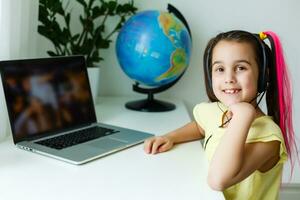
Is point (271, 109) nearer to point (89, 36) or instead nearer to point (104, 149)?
point (104, 149)

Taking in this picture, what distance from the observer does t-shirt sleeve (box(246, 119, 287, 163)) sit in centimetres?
75

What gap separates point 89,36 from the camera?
1408 mm

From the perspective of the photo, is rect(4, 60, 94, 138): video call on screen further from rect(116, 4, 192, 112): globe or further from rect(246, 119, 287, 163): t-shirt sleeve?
rect(246, 119, 287, 163): t-shirt sleeve

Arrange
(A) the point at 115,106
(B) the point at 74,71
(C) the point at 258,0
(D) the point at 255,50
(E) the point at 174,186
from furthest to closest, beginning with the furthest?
1. (C) the point at 258,0
2. (A) the point at 115,106
3. (B) the point at 74,71
4. (D) the point at 255,50
5. (E) the point at 174,186

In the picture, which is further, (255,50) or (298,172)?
(298,172)

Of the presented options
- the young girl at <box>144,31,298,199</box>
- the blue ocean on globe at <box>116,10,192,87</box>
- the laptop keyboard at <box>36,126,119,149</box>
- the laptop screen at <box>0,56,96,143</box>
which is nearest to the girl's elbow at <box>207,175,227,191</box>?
the young girl at <box>144,31,298,199</box>

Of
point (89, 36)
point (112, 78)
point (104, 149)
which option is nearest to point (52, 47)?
point (89, 36)

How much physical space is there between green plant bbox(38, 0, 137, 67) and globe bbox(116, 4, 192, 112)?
12 cm

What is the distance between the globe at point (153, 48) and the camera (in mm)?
1193

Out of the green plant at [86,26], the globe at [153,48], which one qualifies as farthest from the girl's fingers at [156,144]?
the green plant at [86,26]

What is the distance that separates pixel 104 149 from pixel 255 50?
39cm

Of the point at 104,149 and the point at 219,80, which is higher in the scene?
the point at 219,80

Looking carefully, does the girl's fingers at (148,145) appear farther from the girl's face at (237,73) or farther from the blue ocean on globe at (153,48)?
the blue ocean on globe at (153,48)

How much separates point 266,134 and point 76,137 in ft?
1.52
